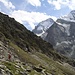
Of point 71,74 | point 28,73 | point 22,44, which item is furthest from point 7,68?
point 22,44

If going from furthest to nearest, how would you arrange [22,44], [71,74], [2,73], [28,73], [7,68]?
1. [22,44]
2. [71,74]
3. [28,73]
4. [7,68]
5. [2,73]

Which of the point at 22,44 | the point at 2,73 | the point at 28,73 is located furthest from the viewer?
the point at 22,44

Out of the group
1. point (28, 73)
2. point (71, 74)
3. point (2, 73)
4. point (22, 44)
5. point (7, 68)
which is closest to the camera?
point (2, 73)

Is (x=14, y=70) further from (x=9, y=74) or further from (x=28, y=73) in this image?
(x=28, y=73)

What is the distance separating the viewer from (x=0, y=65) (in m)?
38.9

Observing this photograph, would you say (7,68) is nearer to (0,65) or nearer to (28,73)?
(0,65)

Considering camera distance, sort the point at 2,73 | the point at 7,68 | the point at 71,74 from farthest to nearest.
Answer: the point at 71,74 < the point at 7,68 < the point at 2,73

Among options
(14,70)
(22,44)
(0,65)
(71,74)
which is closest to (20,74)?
(14,70)

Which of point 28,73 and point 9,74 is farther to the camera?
point 28,73

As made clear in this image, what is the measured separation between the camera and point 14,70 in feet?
135

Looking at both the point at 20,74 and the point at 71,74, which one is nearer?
the point at 20,74

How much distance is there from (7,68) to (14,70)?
1582 mm

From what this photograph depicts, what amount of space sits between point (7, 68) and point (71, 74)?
4931 inches

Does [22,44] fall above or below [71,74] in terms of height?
above
